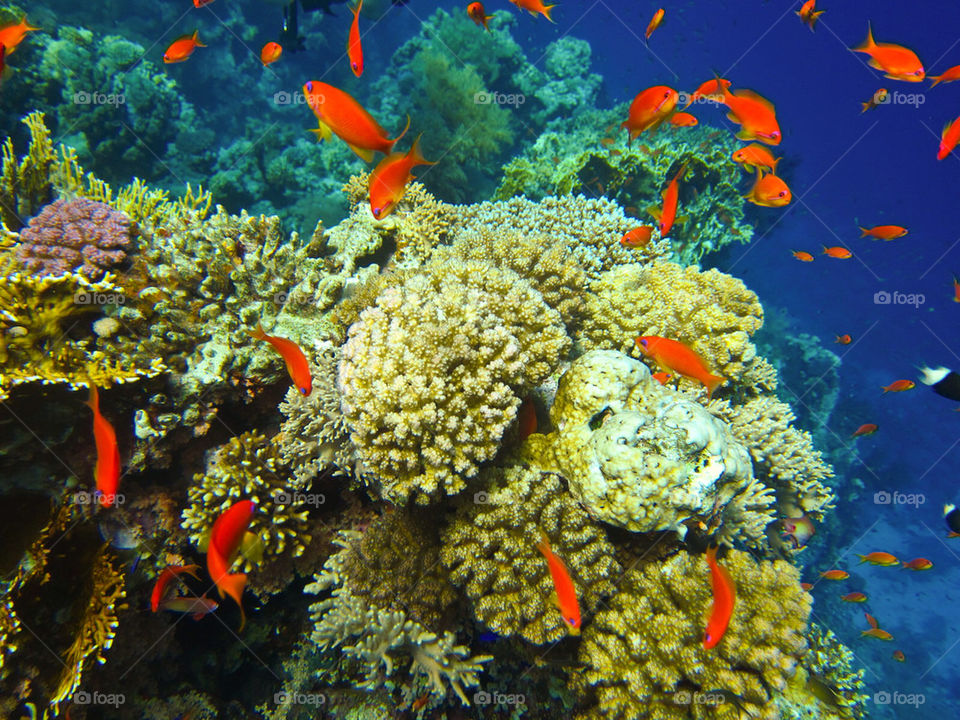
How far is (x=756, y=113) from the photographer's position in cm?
426

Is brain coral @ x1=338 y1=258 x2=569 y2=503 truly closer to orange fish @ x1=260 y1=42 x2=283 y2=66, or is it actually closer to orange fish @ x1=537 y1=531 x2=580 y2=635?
orange fish @ x1=537 y1=531 x2=580 y2=635

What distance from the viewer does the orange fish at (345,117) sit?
105 inches

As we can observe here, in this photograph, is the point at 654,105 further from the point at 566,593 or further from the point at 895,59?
the point at 566,593

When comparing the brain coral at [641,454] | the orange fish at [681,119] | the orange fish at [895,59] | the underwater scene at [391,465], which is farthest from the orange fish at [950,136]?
the brain coral at [641,454]

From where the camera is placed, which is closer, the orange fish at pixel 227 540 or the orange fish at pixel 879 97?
the orange fish at pixel 227 540

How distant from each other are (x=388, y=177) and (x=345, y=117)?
1.41 feet

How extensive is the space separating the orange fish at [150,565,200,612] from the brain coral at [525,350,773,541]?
9.26 ft

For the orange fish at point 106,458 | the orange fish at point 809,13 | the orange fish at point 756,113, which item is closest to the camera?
the orange fish at point 106,458

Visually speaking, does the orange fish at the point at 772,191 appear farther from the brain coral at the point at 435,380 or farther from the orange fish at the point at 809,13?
the orange fish at the point at 809,13

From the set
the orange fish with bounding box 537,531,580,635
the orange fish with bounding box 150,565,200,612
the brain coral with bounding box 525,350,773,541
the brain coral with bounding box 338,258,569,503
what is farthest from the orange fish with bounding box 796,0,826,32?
the orange fish with bounding box 150,565,200,612

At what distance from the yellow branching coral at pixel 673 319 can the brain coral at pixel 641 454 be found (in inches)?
41.5

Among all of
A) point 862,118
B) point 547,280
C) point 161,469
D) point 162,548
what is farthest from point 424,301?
point 862,118

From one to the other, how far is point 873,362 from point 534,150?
39.7 metres

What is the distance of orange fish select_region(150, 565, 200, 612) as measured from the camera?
299 centimetres
